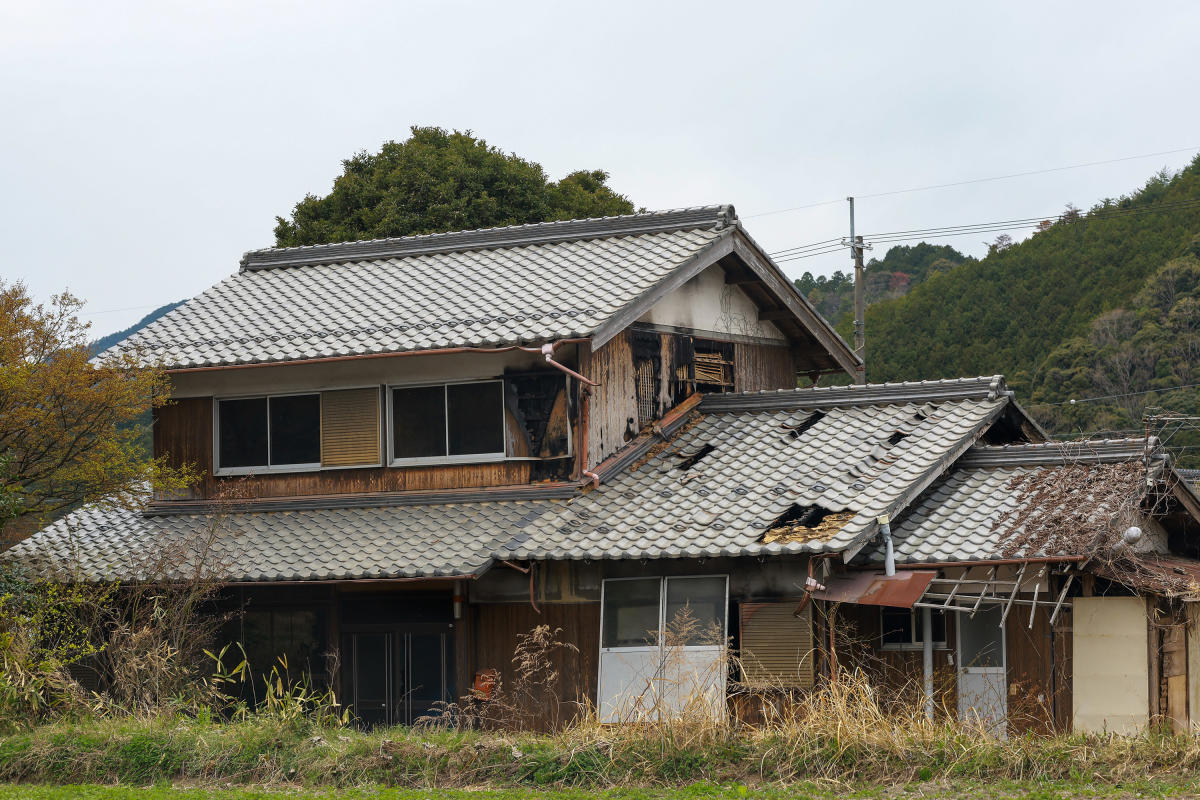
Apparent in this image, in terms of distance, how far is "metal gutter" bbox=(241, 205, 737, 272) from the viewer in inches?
755

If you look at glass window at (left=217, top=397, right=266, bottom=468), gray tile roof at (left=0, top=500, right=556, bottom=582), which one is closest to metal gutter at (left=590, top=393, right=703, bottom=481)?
gray tile roof at (left=0, top=500, right=556, bottom=582)

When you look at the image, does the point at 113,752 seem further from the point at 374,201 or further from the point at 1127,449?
the point at 374,201

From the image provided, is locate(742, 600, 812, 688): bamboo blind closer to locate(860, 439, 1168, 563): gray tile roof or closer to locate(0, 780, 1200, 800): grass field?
locate(860, 439, 1168, 563): gray tile roof

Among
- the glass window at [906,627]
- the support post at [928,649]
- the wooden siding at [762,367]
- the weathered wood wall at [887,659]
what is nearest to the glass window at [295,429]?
the wooden siding at [762,367]

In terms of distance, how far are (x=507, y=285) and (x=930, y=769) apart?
10.0m

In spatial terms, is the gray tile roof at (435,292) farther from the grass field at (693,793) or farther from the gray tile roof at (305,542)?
the grass field at (693,793)

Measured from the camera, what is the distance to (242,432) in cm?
1864

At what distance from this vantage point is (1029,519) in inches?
572

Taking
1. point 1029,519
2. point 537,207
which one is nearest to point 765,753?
point 1029,519

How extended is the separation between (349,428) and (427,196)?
1162 centimetres

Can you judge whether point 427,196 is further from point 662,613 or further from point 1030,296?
point 1030,296

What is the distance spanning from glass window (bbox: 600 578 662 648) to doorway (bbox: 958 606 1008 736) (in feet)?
11.3

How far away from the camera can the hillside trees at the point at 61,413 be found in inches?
650

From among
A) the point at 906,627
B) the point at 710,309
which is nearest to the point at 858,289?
the point at 710,309
